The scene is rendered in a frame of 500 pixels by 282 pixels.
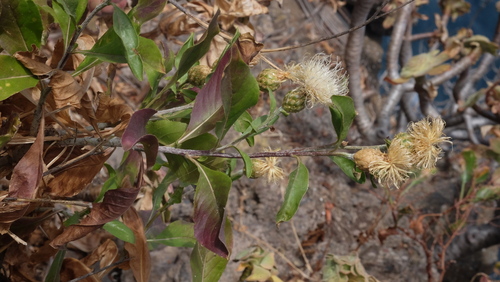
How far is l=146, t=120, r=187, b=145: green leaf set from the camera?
532 millimetres

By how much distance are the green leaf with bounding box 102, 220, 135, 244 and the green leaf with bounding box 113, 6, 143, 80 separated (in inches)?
9.0

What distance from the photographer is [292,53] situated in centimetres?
224

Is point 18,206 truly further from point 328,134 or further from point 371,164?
point 328,134

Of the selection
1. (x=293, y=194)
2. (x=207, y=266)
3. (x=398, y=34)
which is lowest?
(x=398, y=34)

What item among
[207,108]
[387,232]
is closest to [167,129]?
[207,108]

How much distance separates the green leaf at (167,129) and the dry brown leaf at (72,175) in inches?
4.5

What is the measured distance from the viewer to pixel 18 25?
18.7 inches

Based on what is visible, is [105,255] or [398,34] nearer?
[105,255]

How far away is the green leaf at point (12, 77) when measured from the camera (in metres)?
0.45

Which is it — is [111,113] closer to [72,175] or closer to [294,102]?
[72,175]

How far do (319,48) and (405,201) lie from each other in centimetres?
115

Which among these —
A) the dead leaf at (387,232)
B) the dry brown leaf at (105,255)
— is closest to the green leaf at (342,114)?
the dry brown leaf at (105,255)

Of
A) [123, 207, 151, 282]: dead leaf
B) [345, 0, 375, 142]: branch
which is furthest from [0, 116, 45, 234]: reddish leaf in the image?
[345, 0, 375, 142]: branch

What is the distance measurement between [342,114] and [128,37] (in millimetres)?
243
